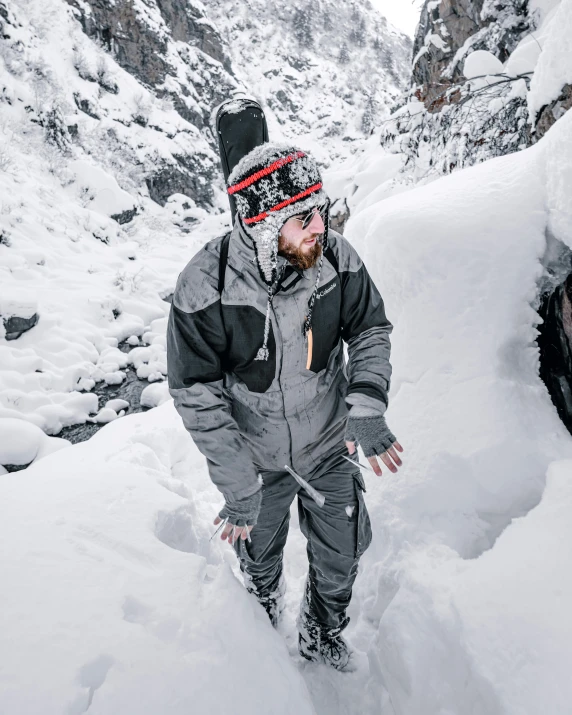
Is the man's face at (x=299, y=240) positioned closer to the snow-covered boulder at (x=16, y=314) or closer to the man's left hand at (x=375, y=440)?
the man's left hand at (x=375, y=440)

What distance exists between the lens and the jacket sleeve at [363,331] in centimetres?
149

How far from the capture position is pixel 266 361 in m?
1.42

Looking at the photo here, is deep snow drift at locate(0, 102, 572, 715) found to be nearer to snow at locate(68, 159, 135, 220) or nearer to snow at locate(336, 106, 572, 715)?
snow at locate(336, 106, 572, 715)

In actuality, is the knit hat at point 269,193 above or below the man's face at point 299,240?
above

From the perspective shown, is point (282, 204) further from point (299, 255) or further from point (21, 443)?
point (21, 443)

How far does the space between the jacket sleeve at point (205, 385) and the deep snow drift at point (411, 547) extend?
1.49 ft

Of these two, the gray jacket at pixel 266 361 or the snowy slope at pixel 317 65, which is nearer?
the gray jacket at pixel 266 361

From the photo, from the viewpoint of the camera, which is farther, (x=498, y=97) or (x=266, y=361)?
(x=498, y=97)

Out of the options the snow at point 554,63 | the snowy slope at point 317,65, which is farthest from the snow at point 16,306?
the snowy slope at point 317,65

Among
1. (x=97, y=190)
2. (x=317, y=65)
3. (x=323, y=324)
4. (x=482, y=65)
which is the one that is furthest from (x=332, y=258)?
(x=317, y=65)

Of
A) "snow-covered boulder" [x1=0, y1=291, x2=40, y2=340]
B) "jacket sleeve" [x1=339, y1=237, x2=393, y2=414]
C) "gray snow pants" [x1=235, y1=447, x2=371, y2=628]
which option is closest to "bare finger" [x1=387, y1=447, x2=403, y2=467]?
"jacket sleeve" [x1=339, y1=237, x2=393, y2=414]

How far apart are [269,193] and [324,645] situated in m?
1.89

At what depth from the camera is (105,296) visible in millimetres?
7352

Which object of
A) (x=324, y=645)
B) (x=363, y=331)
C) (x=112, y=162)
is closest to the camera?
(x=363, y=331)
